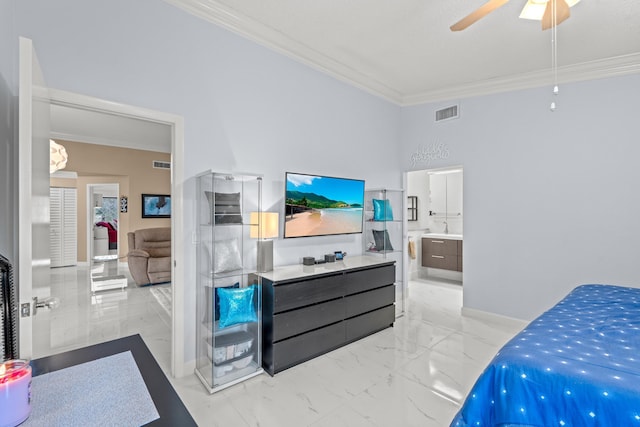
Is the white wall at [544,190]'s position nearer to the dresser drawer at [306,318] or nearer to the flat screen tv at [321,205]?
the flat screen tv at [321,205]

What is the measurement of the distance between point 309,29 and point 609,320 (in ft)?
10.3

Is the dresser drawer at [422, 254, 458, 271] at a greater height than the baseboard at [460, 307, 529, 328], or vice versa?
the dresser drawer at [422, 254, 458, 271]

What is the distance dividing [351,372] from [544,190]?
304cm

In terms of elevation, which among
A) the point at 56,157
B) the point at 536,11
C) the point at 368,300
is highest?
the point at 536,11

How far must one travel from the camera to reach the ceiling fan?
6.23ft

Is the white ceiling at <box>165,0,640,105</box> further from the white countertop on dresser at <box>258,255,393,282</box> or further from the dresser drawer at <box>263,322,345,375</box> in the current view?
the dresser drawer at <box>263,322,345,375</box>

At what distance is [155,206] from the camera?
7824 mm

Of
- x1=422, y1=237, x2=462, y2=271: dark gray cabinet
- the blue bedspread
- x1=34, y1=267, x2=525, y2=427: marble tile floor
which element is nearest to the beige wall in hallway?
x1=34, y1=267, x2=525, y2=427: marble tile floor

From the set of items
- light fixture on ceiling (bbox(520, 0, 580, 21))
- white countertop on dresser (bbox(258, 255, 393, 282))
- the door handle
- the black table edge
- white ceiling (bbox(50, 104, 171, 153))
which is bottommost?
white countertop on dresser (bbox(258, 255, 393, 282))

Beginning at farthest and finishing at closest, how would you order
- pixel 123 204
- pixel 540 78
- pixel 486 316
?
1. pixel 123 204
2. pixel 486 316
3. pixel 540 78

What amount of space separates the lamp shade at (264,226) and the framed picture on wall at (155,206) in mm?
6040

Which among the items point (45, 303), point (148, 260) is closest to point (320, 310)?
point (45, 303)

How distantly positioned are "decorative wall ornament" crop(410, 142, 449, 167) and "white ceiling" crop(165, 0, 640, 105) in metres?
0.78

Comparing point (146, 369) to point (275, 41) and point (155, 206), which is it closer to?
point (275, 41)
